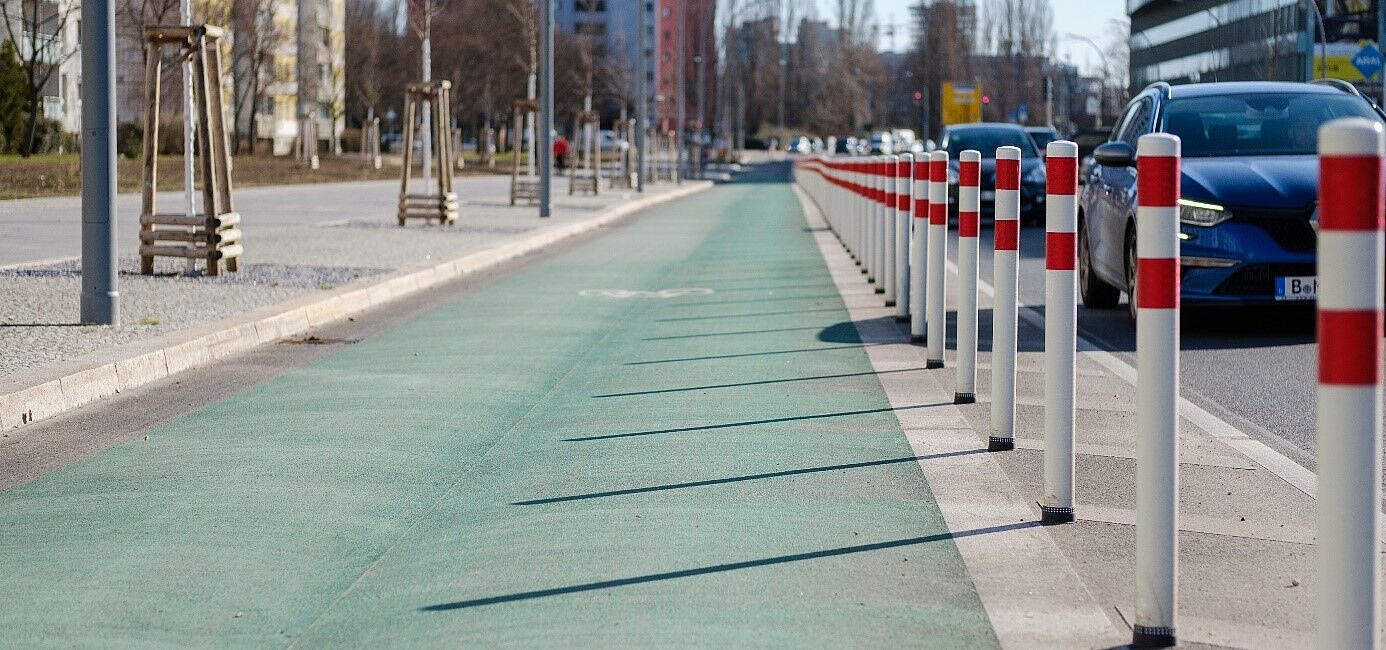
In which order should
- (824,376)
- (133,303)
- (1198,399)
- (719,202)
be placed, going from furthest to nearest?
(719,202), (133,303), (824,376), (1198,399)

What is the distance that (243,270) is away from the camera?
16562 mm

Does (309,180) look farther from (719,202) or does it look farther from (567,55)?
(567,55)

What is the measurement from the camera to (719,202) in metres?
48.7

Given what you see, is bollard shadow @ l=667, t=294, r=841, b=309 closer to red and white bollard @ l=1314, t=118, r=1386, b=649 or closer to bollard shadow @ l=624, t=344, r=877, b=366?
bollard shadow @ l=624, t=344, r=877, b=366

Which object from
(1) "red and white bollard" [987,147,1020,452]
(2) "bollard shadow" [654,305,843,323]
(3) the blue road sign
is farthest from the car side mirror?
(3) the blue road sign

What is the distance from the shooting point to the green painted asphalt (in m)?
4.64

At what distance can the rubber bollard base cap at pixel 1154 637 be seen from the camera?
4.41m

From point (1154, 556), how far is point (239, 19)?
6524cm

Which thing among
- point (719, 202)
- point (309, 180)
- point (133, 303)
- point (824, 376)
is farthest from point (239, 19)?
point (824, 376)

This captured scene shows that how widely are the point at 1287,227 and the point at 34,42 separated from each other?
4686 cm

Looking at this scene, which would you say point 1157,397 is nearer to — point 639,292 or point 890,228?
point 890,228

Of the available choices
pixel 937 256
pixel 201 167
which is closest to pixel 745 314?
pixel 937 256

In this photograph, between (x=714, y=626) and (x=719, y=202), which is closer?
(x=714, y=626)

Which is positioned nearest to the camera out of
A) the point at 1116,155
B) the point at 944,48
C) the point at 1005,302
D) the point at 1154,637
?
the point at 1154,637
